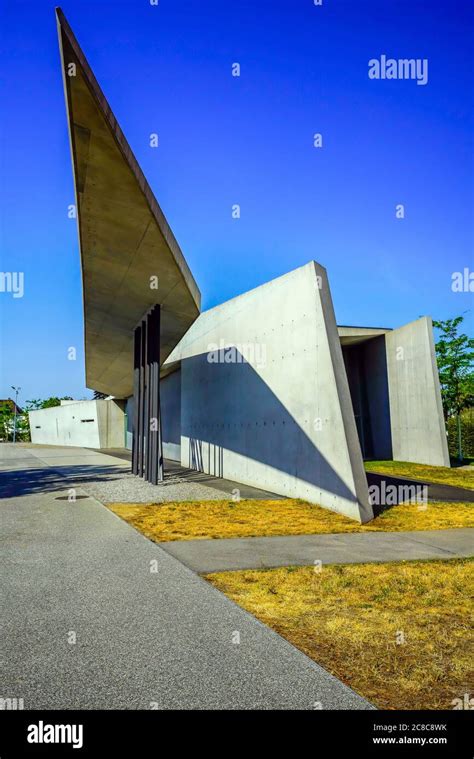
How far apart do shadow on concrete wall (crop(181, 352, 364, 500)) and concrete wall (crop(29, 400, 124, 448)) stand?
26.0 m

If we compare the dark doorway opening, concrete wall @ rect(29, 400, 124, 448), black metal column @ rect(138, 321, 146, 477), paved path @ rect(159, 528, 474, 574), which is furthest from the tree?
concrete wall @ rect(29, 400, 124, 448)

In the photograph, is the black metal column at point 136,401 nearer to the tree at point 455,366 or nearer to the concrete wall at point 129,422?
the tree at point 455,366

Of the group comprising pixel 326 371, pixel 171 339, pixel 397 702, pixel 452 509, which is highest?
pixel 171 339

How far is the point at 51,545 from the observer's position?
7527mm

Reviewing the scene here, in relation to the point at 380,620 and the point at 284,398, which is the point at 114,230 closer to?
the point at 284,398

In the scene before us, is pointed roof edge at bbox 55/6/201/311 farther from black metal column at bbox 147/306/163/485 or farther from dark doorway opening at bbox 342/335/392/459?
dark doorway opening at bbox 342/335/392/459

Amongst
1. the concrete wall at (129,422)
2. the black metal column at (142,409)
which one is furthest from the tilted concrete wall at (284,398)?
the concrete wall at (129,422)

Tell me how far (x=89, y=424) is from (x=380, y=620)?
47.0 meters

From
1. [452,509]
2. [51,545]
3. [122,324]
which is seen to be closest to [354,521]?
[452,509]

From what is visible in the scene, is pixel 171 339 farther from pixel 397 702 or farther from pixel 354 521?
pixel 397 702

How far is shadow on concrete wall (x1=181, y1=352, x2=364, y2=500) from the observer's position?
11973mm

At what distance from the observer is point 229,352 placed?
17375mm

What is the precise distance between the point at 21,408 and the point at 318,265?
128m

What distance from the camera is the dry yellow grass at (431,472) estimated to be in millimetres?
17641
